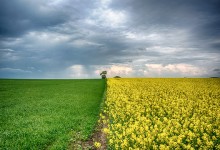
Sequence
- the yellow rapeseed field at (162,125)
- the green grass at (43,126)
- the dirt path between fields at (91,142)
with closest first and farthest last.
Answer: the yellow rapeseed field at (162,125) < the dirt path between fields at (91,142) < the green grass at (43,126)

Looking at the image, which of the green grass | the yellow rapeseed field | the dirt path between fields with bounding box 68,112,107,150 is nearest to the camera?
the yellow rapeseed field

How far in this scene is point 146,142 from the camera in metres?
8.26

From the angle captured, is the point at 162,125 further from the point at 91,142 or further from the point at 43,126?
the point at 43,126

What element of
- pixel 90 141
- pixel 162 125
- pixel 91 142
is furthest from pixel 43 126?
pixel 162 125

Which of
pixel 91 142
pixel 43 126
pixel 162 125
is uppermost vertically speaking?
pixel 162 125

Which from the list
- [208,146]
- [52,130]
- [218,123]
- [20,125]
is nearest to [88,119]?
[52,130]

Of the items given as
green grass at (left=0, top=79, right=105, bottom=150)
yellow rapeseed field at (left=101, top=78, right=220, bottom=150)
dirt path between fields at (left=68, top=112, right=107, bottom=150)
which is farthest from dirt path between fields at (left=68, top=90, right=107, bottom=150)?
yellow rapeseed field at (left=101, top=78, right=220, bottom=150)

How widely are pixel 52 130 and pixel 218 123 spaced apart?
897cm

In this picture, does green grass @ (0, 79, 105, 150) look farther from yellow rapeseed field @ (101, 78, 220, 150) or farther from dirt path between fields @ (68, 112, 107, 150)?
Result: yellow rapeseed field @ (101, 78, 220, 150)

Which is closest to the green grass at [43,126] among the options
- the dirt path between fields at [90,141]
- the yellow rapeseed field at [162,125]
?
the dirt path between fields at [90,141]

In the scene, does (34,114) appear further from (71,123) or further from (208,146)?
(208,146)

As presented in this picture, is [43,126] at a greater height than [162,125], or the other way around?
[162,125]

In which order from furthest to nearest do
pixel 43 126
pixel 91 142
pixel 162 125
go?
pixel 43 126 < pixel 91 142 < pixel 162 125

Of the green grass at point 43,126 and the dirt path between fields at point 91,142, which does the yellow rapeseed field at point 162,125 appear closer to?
the dirt path between fields at point 91,142
